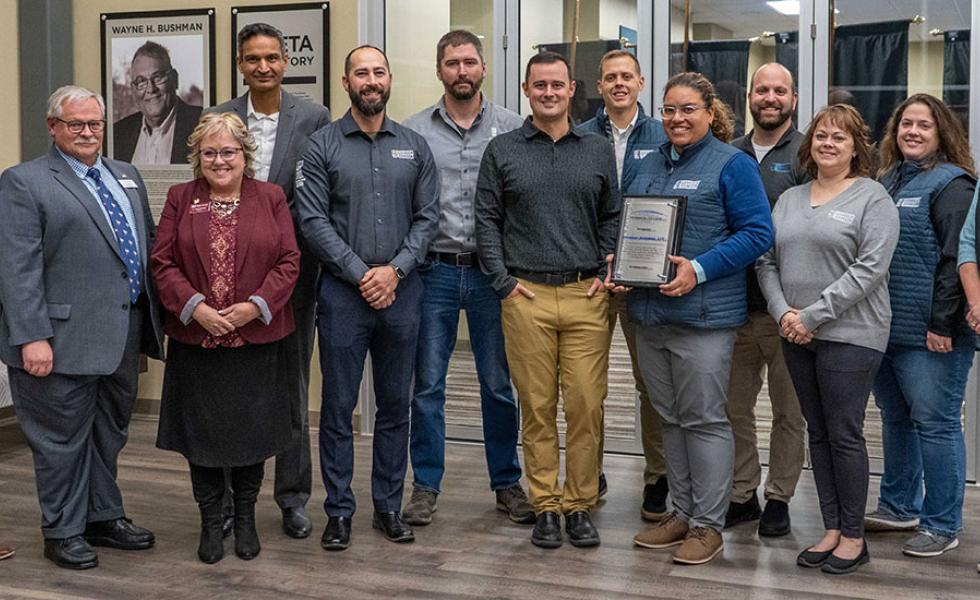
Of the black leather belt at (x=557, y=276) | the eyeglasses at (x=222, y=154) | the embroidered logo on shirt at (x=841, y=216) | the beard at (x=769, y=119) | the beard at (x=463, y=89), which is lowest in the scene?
the black leather belt at (x=557, y=276)

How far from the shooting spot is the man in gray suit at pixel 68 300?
3703mm

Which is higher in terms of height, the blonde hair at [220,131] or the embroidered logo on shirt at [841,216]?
the blonde hair at [220,131]

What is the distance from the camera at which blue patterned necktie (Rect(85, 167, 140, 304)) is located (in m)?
3.88

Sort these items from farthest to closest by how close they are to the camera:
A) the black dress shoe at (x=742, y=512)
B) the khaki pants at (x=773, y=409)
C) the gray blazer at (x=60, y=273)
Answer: the black dress shoe at (x=742, y=512)
the khaki pants at (x=773, y=409)
the gray blazer at (x=60, y=273)

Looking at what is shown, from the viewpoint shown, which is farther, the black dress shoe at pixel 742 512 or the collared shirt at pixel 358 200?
the black dress shoe at pixel 742 512

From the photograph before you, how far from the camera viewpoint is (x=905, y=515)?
4219mm

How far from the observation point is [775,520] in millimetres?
4188

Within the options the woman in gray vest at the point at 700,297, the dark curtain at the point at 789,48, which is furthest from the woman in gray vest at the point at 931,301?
the dark curtain at the point at 789,48

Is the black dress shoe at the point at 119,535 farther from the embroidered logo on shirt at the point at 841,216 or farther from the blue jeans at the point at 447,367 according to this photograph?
the embroidered logo on shirt at the point at 841,216

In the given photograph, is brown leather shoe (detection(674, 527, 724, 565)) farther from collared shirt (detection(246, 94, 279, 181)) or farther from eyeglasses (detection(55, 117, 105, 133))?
eyeglasses (detection(55, 117, 105, 133))

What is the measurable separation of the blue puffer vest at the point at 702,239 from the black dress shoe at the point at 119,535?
6.05 ft

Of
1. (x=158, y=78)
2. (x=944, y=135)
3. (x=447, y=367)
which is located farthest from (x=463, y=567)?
(x=158, y=78)

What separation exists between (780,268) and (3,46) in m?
4.31

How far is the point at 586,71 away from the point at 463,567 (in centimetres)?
268
